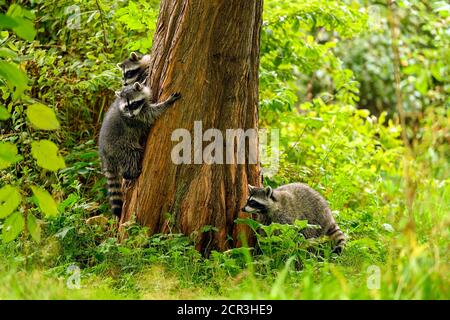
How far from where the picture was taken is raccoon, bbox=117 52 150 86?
7.15 meters

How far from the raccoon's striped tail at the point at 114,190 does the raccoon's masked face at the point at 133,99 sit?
0.56 metres

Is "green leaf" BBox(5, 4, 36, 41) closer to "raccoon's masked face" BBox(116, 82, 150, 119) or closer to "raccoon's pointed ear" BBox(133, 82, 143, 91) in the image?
"raccoon's masked face" BBox(116, 82, 150, 119)

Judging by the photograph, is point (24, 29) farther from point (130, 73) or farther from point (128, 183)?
point (130, 73)

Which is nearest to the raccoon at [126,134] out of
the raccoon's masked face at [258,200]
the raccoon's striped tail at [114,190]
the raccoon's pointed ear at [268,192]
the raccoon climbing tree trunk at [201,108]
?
the raccoon's striped tail at [114,190]

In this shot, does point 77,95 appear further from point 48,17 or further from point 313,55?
point 313,55

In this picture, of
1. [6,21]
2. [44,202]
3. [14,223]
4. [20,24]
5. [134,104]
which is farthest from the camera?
[134,104]

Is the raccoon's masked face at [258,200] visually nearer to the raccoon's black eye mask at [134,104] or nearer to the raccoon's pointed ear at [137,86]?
the raccoon's black eye mask at [134,104]

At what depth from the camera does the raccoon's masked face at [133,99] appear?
6.32m

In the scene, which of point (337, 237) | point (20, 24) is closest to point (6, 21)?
point (20, 24)

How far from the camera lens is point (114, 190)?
6.82 meters

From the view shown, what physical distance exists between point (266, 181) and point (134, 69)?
1.71 m

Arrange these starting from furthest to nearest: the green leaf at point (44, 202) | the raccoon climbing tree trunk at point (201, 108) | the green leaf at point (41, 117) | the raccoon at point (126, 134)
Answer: the raccoon at point (126, 134), the raccoon climbing tree trunk at point (201, 108), the green leaf at point (44, 202), the green leaf at point (41, 117)
